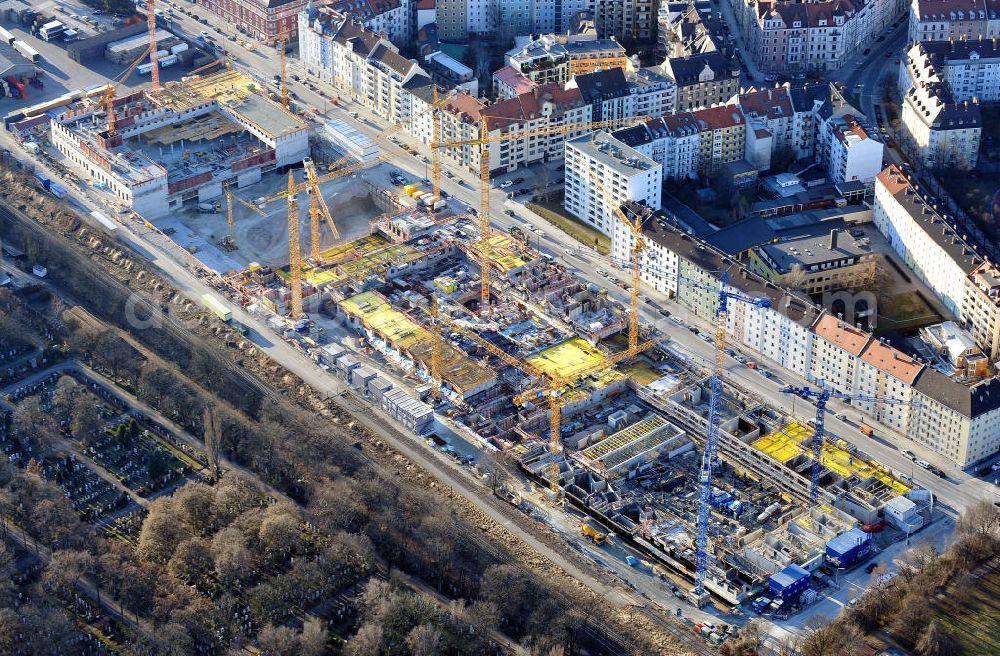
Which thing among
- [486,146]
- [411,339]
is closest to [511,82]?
[486,146]

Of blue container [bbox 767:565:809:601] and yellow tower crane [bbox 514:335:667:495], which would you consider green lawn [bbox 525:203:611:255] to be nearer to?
yellow tower crane [bbox 514:335:667:495]

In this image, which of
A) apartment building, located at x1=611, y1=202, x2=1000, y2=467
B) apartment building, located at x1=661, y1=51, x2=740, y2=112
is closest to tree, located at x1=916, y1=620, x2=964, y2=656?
apartment building, located at x1=611, y1=202, x2=1000, y2=467

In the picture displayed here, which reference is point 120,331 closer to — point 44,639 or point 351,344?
point 351,344

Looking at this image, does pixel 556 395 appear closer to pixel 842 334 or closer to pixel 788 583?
pixel 842 334

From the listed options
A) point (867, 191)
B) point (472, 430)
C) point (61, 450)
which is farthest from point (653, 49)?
point (61, 450)

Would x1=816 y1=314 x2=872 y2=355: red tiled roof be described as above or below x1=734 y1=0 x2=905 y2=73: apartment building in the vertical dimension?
below

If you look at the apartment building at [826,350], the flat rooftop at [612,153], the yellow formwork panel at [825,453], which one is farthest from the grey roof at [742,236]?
the yellow formwork panel at [825,453]

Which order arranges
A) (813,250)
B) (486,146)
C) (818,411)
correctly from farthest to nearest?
(486,146)
(813,250)
(818,411)
